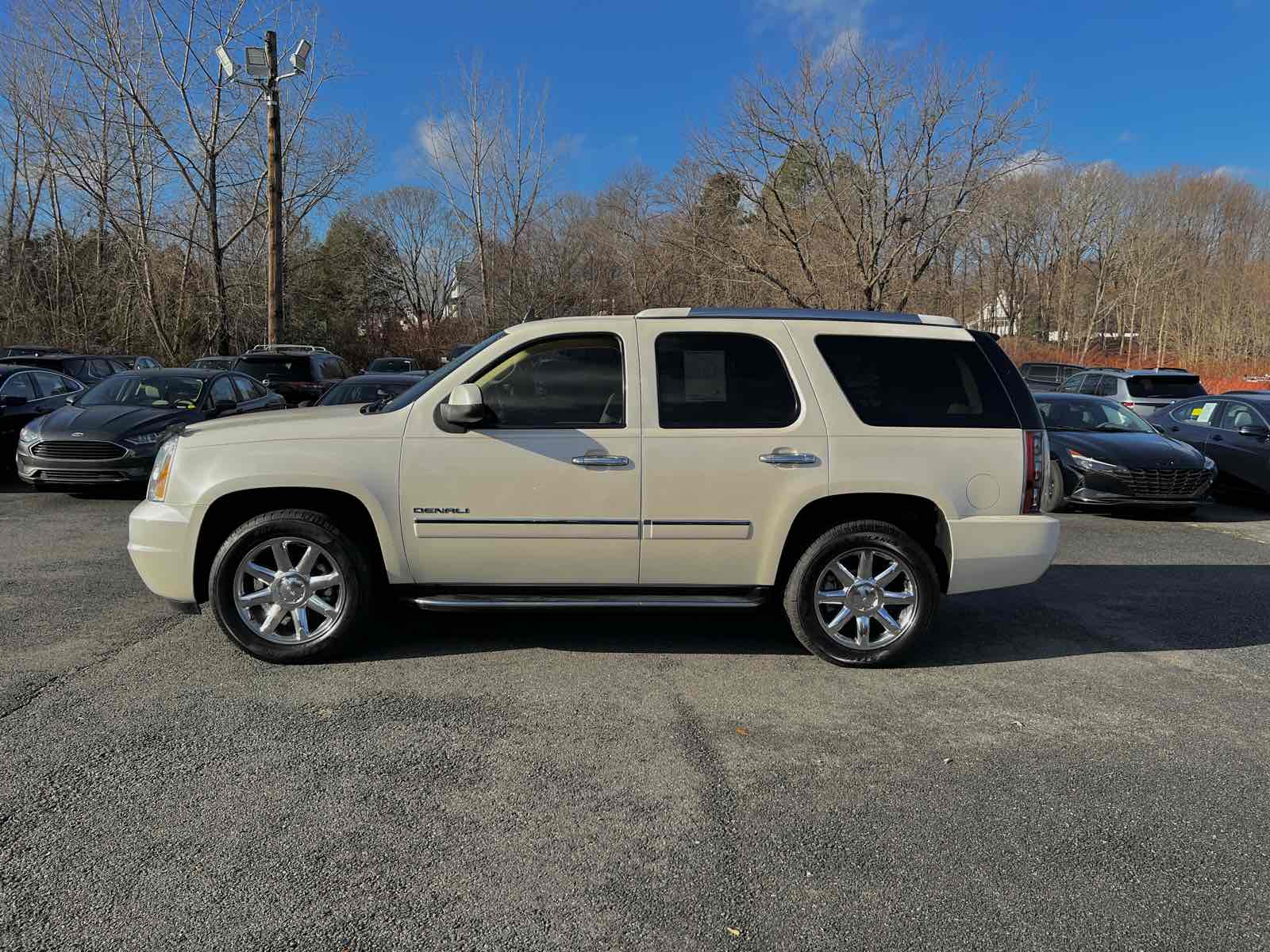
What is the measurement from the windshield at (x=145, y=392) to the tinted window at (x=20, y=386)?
141 cm

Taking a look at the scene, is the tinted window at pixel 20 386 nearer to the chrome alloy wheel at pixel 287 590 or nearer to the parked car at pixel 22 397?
the parked car at pixel 22 397

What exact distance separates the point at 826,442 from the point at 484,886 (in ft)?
9.03

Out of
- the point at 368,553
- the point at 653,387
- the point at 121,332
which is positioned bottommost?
the point at 368,553

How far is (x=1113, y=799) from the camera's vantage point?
319cm

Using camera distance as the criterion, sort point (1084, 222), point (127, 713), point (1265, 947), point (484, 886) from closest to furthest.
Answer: point (1265, 947)
point (484, 886)
point (127, 713)
point (1084, 222)

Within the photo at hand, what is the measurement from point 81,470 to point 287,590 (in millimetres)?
6524

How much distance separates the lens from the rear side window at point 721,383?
438 centimetres

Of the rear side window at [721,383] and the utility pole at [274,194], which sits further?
the utility pole at [274,194]

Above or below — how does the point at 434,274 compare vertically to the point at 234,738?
above

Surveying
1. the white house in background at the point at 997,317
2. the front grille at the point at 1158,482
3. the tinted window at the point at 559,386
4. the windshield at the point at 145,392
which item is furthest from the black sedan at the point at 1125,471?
the white house in background at the point at 997,317

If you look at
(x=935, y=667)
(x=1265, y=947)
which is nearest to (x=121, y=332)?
(x=935, y=667)

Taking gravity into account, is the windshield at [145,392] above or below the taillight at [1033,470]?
above

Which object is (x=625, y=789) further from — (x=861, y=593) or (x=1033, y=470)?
(x=1033, y=470)

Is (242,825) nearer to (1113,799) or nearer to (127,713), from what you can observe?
(127,713)
